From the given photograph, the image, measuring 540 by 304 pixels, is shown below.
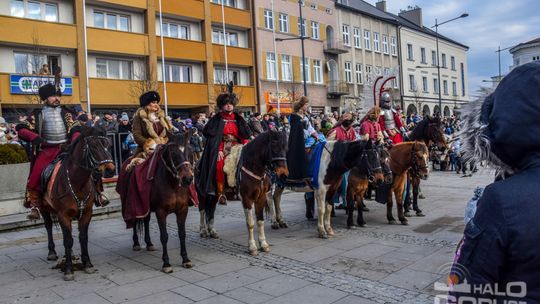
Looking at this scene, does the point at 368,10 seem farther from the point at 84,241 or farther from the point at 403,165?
the point at 84,241

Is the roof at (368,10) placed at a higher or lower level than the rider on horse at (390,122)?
higher

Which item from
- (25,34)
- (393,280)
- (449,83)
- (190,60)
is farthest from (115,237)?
(449,83)

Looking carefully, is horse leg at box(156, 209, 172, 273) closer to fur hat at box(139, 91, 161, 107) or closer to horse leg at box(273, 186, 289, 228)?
fur hat at box(139, 91, 161, 107)

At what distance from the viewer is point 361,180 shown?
28.1 ft

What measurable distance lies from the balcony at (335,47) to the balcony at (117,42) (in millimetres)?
18291

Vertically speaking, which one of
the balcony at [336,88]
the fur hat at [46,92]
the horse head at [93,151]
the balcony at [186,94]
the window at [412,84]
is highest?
the window at [412,84]

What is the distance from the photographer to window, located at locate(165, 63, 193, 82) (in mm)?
30411

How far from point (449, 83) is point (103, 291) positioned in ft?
196

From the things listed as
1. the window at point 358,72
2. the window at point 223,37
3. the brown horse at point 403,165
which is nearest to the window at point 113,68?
the window at point 223,37

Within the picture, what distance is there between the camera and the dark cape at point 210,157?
7887 mm

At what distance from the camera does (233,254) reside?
7.11 m

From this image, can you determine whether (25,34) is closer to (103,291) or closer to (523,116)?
(103,291)

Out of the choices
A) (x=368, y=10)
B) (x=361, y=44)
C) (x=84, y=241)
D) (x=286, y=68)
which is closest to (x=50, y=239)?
(x=84, y=241)

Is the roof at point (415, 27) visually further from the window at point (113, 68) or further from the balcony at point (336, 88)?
the window at point (113, 68)
